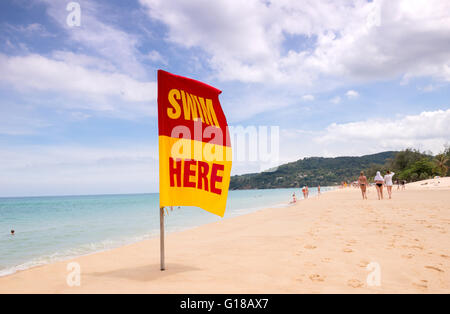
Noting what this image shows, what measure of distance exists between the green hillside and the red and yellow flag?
11958 centimetres

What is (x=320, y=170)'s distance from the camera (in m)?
131

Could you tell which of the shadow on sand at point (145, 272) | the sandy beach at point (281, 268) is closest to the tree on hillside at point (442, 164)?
the sandy beach at point (281, 268)

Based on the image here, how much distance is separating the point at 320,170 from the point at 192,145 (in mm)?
135572

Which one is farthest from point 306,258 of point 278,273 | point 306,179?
point 306,179

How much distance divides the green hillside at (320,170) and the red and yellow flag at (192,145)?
120 metres

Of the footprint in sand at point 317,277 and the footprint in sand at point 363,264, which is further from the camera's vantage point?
the footprint in sand at point 363,264

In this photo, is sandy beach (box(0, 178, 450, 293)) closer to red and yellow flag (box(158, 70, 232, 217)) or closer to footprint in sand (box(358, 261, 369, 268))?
footprint in sand (box(358, 261, 369, 268))

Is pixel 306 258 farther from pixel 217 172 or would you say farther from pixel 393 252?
pixel 217 172

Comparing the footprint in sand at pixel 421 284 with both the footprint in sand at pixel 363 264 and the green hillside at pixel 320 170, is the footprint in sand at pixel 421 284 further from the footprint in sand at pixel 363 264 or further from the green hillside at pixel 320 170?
the green hillside at pixel 320 170

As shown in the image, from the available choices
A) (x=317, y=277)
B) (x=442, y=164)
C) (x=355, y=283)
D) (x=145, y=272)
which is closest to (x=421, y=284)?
(x=355, y=283)

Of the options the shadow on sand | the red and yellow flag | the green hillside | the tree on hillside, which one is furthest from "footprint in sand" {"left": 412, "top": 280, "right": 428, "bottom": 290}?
the green hillside

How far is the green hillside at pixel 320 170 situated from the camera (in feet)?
399
